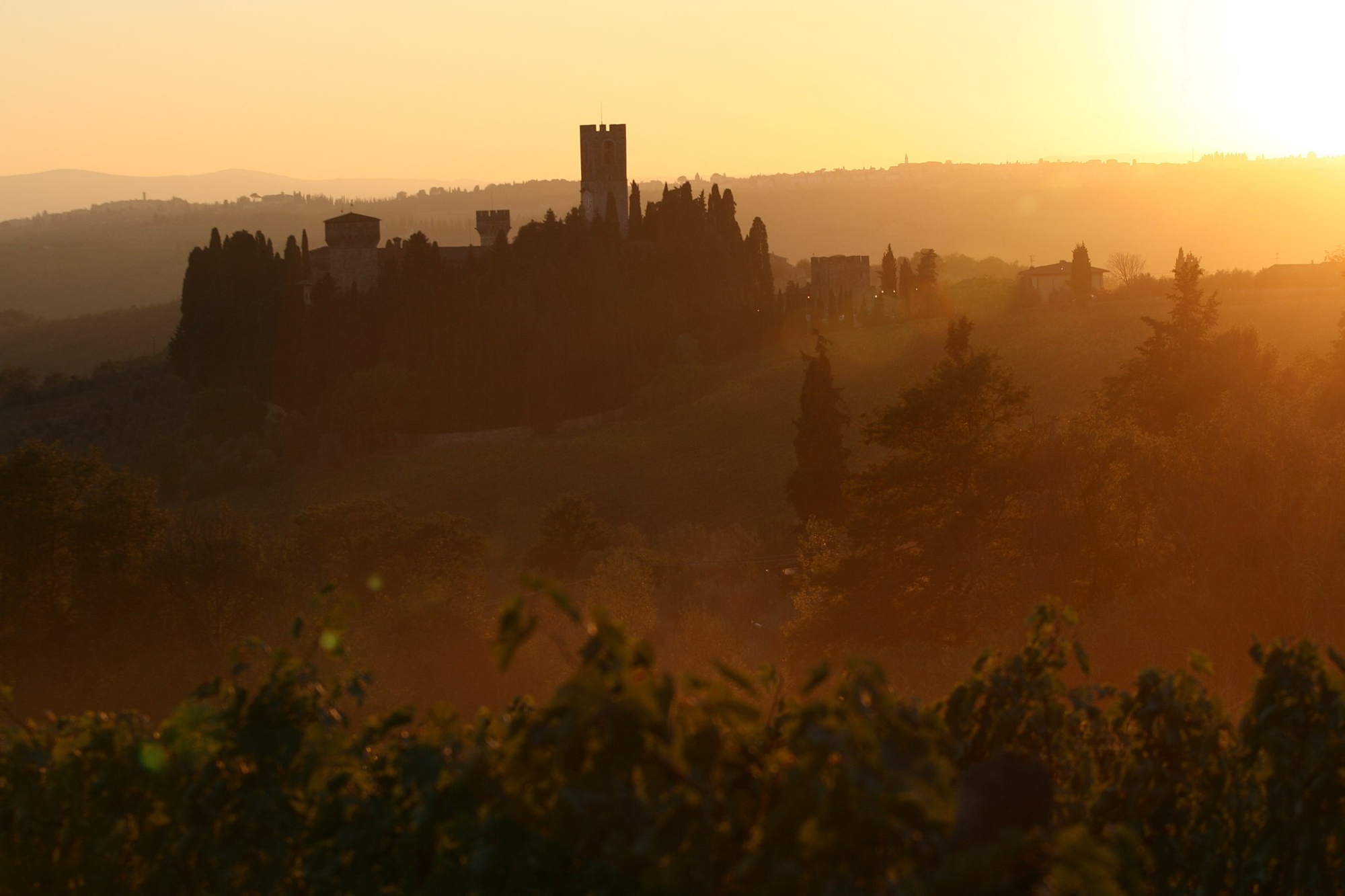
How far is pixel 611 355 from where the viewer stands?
74750 mm

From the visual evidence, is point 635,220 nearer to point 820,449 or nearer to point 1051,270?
point 1051,270

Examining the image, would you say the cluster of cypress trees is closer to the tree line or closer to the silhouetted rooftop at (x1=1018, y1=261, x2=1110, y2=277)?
the silhouetted rooftop at (x1=1018, y1=261, x2=1110, y2=277)

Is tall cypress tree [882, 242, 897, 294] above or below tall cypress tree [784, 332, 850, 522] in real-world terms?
above

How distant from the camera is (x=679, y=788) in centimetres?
397

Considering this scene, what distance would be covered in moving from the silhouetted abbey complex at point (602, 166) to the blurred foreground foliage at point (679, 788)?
90.3 m

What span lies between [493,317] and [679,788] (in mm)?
71222

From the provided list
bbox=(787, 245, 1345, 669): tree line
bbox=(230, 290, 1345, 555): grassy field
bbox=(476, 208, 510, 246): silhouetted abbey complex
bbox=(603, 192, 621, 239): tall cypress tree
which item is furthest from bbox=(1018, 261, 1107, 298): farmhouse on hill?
bbox=(787, 245, 1345, 669): tree line

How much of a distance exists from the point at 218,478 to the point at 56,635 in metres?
39.6

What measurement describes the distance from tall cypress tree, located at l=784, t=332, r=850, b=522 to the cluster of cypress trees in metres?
31.9

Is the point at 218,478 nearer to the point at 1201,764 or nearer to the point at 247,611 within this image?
the point at 247,611

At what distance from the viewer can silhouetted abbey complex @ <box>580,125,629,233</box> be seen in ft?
315

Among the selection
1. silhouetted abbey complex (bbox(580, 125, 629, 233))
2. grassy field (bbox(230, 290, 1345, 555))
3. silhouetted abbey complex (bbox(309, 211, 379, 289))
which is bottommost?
grassy field (bbox(230, 290, 1345, 555))

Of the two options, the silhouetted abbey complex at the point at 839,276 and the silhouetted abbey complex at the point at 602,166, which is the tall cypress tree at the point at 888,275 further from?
the silhouetted abbey complex at the point at 602,166

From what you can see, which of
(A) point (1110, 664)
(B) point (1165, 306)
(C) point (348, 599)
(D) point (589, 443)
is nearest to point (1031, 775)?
(C) point (348, 599)
